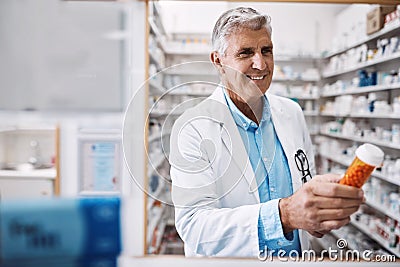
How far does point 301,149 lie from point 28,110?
1.17 meters

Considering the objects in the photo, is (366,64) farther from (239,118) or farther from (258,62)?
(239,118)

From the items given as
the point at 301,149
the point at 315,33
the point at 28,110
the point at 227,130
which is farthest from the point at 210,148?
the point at 28,110

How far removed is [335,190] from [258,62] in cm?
59

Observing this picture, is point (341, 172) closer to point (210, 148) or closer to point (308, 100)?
point (308, 100)

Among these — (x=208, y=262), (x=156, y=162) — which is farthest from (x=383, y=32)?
(x=208, y=262)

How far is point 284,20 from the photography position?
194 centimetres

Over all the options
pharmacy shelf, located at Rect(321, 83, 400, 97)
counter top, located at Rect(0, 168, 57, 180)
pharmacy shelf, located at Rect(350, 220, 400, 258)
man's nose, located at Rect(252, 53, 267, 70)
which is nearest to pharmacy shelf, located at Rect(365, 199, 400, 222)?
pharmacy shelf, located at Rect(350, 220, 400, 258)

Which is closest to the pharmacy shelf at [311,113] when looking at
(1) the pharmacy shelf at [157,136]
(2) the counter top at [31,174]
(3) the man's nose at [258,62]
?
(3) the man's nose at [258,62]

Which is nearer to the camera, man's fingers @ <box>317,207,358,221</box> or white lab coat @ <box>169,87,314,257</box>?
man's fingers @ <box>317,207,358,221</box>

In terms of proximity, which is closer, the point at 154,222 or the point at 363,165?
the point at 363,165

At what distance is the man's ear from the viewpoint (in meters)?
1.91

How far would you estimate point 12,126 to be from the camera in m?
1.97

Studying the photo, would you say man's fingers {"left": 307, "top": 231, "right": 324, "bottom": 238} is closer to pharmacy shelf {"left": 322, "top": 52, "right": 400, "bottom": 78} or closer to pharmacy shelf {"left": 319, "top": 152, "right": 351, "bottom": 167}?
pharmacy shelf {"left": 319, "top": 152, "right": 351, "bottom": 167}

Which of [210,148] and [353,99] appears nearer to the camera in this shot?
[210,148]
